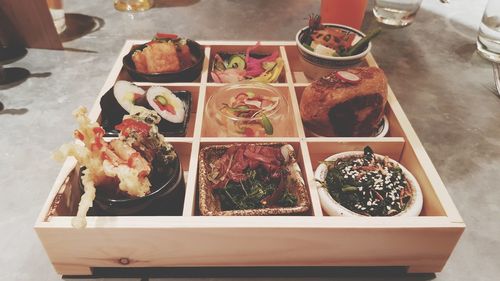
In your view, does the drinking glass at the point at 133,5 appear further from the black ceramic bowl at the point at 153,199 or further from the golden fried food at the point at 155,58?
the black ceramic bowl at the point at 153,199

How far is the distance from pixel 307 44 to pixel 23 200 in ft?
4.06

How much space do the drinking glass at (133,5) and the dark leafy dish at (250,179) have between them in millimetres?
1767

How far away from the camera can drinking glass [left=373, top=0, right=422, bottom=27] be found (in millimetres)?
2541

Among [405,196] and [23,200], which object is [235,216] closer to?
[405,196]

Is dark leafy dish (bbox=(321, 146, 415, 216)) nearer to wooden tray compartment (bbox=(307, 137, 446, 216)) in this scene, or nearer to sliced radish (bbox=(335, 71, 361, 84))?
wooden tray compartment (bbox=(307, 137, 446, 216))

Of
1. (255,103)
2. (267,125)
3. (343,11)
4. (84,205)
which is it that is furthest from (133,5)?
(84,205)

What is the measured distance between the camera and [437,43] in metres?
2.34

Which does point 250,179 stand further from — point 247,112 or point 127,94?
point 127,94

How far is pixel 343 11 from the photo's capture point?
2.17 m

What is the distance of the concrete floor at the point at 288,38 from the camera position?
114 cm

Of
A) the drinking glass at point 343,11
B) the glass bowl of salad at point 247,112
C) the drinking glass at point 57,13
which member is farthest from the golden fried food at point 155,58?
the drinking glass at point 343,11

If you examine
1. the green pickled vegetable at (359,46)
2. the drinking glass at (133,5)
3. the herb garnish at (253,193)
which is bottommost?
the drinking glass at (133,5)

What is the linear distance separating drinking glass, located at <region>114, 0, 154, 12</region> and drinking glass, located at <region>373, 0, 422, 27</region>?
1530 mm

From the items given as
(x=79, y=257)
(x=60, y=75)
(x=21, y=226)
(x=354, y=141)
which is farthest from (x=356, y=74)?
(x=60, y=75)
